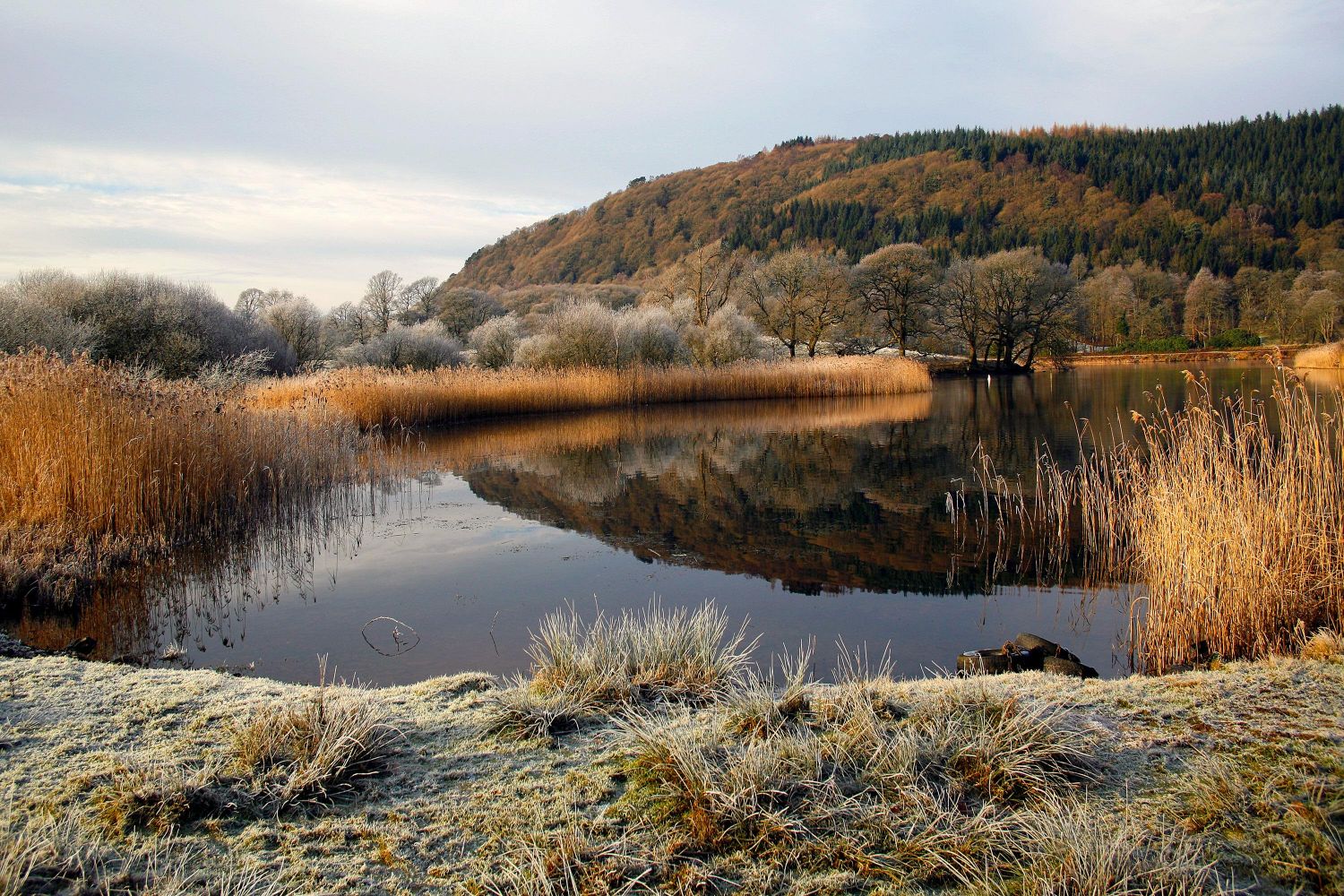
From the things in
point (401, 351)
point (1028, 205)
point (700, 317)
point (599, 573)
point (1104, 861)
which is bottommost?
point (599, 573)

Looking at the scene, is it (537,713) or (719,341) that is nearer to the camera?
(537,713)

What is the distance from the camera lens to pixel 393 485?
1197cm

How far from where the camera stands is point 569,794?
281 centimetres

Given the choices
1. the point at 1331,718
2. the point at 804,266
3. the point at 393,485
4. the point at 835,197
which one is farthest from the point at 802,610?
the point at 835,197

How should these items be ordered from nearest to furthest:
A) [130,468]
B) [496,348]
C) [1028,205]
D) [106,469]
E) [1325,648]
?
[1325,648] < [106,469] < [130,468] < [496,348] < [1028,205]

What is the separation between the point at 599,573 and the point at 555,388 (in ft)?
54.5

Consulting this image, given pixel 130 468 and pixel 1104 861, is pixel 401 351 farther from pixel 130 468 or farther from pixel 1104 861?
pixel 1104 861

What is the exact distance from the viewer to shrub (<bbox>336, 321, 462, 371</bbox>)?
27922 mm

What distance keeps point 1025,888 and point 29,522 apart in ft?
26.4

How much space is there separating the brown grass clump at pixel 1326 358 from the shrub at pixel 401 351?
31.8m

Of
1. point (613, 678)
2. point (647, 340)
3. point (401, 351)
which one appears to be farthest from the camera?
point (647, 340)

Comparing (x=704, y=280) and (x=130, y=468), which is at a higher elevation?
(x=704, y=280)

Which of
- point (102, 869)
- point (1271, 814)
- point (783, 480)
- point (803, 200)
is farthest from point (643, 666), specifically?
point (803, 200)

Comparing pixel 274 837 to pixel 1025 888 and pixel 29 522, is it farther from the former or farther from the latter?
pixel 29 522
